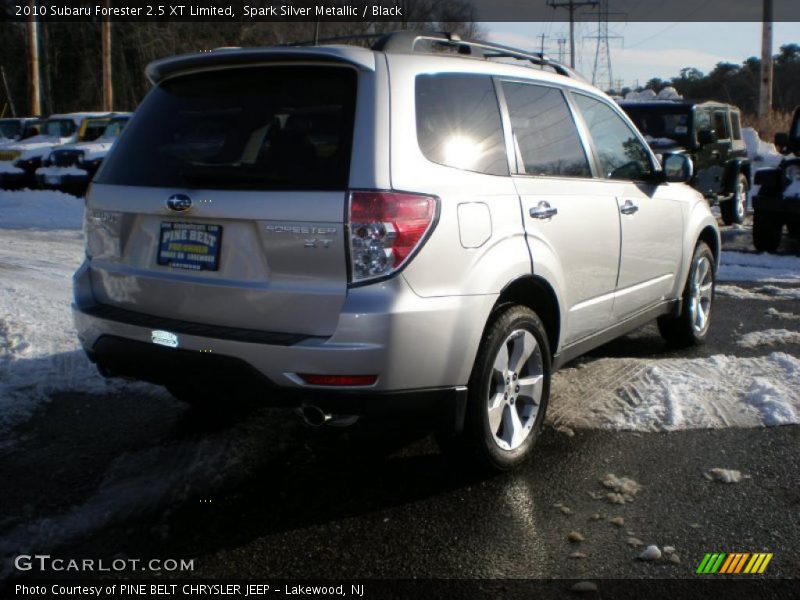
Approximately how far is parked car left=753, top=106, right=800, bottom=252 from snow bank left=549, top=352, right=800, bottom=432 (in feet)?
19.6

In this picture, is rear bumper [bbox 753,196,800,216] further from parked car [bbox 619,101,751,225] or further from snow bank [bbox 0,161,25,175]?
snow bank [bbox 0,161,25,175]

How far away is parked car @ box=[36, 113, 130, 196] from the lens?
17141mm

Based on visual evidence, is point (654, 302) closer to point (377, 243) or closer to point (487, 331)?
point (487, 331)

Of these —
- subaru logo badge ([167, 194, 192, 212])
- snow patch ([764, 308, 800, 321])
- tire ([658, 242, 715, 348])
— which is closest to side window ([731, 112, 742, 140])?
snow patch ([764, 308, 800, 321])

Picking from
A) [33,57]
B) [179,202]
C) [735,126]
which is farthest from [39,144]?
[179,202]

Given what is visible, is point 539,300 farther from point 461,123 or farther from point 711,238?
point 711,238

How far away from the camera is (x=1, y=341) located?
226 inches

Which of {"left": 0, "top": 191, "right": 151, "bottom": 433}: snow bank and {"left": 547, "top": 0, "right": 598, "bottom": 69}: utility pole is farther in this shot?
{"left": 547, "top": 0, "right": 598, "bottom": 69}: utility pole

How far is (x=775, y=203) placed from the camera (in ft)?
37.0

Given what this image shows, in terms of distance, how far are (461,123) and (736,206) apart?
1232cm

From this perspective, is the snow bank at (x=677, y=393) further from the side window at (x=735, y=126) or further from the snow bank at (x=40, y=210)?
the side window at (x=735, y=126)

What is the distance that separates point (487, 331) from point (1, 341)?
141 inches

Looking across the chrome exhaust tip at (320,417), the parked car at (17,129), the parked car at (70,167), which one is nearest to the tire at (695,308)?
the chrome exhaust tip at (320,417)

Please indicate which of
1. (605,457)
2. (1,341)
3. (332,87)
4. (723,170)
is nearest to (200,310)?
(332,87)
